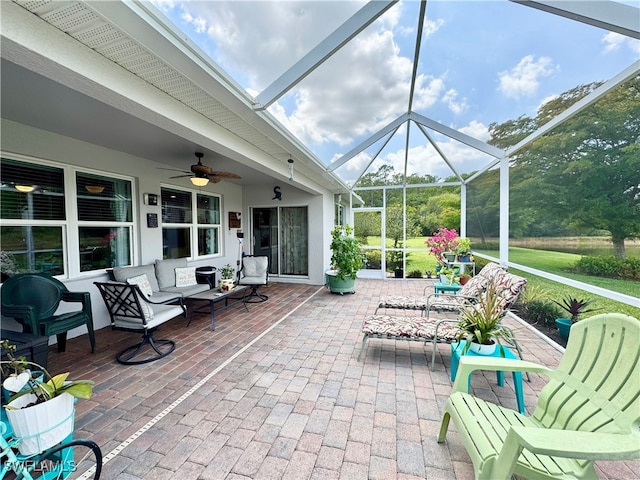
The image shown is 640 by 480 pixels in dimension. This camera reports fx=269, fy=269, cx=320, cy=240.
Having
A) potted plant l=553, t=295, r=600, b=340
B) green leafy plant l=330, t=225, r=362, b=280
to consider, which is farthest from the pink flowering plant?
potted plant l=553, t=295, r=600, b=340

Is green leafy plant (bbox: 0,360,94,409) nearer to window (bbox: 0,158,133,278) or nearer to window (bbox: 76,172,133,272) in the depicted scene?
window (bbox: 0,158,133,278)

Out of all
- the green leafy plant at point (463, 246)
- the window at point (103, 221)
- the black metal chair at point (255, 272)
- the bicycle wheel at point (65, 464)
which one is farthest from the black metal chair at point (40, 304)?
the green leafy plant at point (463, 246)

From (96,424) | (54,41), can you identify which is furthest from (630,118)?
(96,424)

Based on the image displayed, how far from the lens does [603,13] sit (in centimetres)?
209

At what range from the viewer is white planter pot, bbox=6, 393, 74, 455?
1.38 meters

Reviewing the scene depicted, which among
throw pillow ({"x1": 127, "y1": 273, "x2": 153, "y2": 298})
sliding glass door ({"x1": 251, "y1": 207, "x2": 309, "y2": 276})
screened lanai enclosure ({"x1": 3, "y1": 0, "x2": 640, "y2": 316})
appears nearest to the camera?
screened lanai enclosure ({"x1": 3, "y1": 0, "x2": 640, "y2": 316})

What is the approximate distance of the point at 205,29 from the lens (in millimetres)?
2152

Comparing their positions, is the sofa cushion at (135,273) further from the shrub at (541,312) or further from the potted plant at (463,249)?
the potted plant at (463,249)

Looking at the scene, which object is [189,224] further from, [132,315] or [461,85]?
[461,85]

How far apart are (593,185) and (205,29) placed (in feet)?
13.6

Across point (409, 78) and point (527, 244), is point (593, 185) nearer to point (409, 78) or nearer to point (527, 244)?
point (527, 244)

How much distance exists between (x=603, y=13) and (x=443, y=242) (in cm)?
535

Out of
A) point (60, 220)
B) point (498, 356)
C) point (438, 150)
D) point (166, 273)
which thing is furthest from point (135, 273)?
point (438, 150)

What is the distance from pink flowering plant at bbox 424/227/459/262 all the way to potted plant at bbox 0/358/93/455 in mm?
6985
